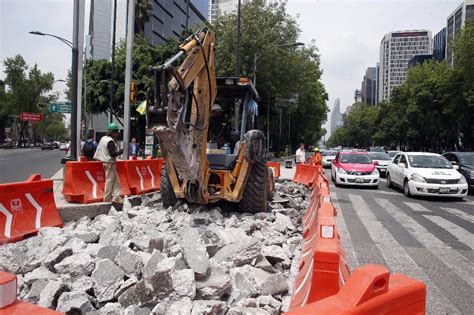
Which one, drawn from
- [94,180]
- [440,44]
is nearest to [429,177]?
[94,180]

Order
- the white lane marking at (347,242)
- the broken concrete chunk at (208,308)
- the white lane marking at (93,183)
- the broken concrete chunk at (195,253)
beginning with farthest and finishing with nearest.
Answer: the white lane marking at (93,183), the white lane marking at (347,242), the broken concrete chunk at (195,253), the broken concrete chunk at (208,308)

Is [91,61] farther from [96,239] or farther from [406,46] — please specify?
[406,46]

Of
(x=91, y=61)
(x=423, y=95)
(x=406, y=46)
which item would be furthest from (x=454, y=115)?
(x=406, y=46)

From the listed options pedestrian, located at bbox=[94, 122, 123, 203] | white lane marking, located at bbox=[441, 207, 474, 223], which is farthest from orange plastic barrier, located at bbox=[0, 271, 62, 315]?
white lane marking, located at bbox=[441, 207, 474, 223]

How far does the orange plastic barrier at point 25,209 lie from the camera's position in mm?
5691

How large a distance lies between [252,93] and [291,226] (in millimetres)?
2743

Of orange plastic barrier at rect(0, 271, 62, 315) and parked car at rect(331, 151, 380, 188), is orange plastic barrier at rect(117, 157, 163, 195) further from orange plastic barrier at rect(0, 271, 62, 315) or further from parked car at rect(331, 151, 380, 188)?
orange plastic barrier at rect(0, 271, 62, 315)

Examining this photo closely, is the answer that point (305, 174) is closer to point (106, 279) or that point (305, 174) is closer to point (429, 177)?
→ point (429, 177)

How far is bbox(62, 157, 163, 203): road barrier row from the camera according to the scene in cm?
829

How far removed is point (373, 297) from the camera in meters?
1.84

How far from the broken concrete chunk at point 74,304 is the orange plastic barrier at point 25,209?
261cm

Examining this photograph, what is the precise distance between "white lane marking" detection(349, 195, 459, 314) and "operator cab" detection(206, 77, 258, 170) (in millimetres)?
3041

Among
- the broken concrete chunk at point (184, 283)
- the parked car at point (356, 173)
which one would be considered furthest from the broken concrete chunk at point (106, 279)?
the parked car at point (356, 173)

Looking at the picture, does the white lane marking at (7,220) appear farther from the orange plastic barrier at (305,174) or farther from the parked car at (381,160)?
the parked car at (381,160)
